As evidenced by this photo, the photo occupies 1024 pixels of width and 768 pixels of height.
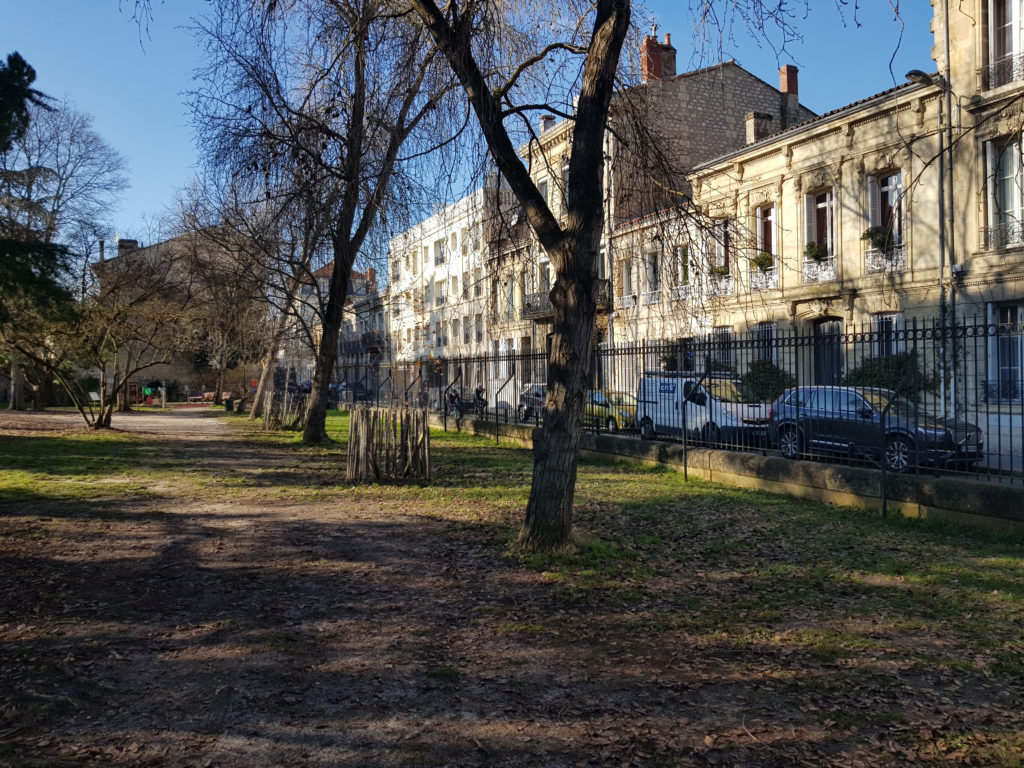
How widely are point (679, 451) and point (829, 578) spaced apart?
7.10m

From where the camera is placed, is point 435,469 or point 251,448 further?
point 251,448

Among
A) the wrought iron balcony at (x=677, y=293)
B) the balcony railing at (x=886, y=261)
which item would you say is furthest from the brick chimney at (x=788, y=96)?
the wrought iron balcony at (x=677, y=293)

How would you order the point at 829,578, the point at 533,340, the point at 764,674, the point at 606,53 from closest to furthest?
the point at 764,674, the point at 829,578, the point at 606,53, the point at 533,340

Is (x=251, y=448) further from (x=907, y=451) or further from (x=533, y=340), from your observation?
(x=533, y=340)

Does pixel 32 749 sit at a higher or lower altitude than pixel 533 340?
lower

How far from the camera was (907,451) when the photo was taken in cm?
966

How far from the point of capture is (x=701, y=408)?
555 inches

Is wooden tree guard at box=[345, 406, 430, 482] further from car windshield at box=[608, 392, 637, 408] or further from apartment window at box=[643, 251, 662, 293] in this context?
car windshield at box=[608, 392, 637, 408]

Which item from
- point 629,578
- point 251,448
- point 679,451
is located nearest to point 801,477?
point 679,451

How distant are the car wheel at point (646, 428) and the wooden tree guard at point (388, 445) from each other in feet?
17.1

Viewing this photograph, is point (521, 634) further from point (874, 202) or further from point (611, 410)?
→ point (874, 202)

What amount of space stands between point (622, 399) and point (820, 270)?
1085cm

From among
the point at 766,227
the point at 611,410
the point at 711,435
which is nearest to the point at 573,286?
the point at 711,435

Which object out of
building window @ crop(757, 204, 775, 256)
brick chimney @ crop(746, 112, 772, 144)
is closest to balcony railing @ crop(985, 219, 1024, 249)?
building window @ crop(757, 204, 775, 256)
